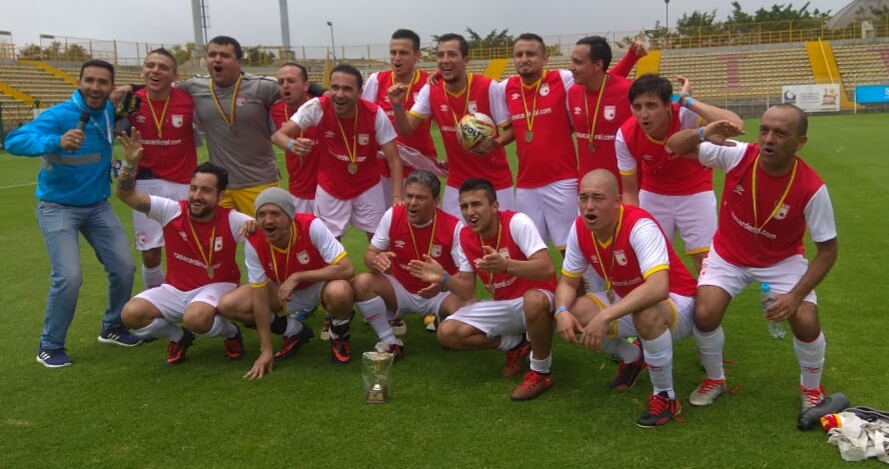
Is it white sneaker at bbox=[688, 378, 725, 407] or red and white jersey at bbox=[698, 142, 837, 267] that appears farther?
white sneaker at bbox=[688, 378, 725, 407]

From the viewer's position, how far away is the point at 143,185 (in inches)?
259

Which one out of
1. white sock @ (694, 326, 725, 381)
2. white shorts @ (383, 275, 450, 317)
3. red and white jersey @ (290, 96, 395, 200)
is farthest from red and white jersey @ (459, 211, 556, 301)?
red and white jersey @ (290, 96, 395, 200)

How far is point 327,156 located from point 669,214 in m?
2.97

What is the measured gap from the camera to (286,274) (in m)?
5.68

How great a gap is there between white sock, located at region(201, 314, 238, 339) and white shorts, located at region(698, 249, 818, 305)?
341cm

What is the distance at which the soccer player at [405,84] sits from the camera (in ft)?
23.0

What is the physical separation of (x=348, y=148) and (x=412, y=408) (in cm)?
272

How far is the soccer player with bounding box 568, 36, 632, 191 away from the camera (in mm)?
5985

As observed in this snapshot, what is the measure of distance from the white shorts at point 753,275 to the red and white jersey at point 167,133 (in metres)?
4.39

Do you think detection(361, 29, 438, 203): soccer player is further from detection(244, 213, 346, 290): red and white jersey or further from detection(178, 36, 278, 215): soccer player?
detection(244, 213, 346, 290): red and white jersey

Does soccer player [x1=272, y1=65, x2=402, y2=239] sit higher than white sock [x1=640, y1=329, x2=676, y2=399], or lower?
higher

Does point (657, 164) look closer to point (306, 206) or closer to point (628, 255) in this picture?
point (628, 255)

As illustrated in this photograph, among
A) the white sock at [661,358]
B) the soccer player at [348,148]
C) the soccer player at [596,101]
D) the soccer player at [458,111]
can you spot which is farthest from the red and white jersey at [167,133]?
the white sock at [661,358]

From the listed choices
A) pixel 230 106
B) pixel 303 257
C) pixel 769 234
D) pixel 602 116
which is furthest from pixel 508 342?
pixel 230 106
